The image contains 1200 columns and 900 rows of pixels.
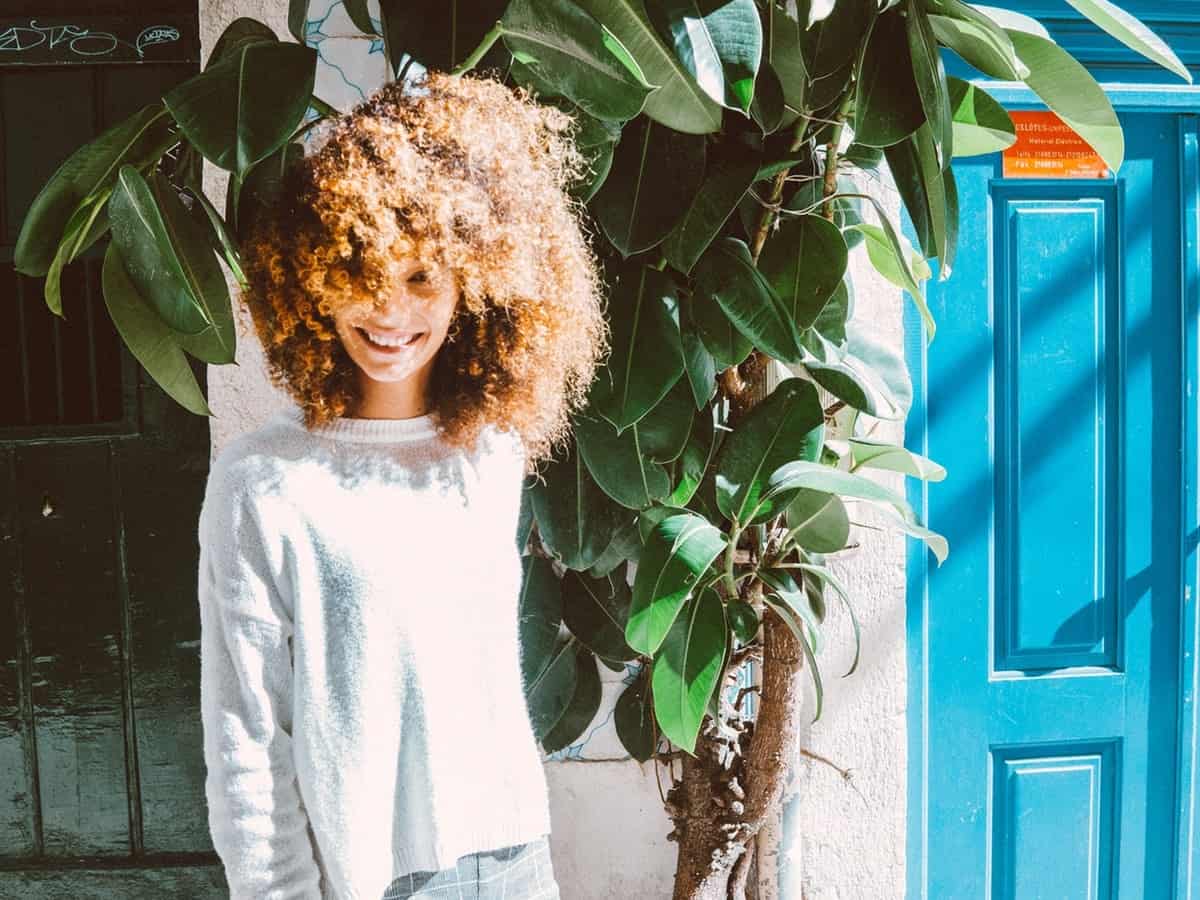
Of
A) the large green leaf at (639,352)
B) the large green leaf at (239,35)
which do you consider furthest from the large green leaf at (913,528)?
the large green leaf at (239,35)

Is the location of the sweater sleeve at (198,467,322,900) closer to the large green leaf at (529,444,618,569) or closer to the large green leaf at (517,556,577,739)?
the large green leaf at (529,444,618,569)

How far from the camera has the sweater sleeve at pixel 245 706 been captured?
3.64 feet

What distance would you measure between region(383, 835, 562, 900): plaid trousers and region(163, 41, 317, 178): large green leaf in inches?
32.6

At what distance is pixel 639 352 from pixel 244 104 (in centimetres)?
64

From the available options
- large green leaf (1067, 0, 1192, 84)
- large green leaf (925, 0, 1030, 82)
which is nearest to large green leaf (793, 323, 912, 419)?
large green leaf (925, 0, 1030, 82)

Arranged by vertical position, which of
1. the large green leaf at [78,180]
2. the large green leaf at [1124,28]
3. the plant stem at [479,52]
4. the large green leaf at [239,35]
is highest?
the large green leaf at [239,35]

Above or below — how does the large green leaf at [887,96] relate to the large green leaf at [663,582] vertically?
above

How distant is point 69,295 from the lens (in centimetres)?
238

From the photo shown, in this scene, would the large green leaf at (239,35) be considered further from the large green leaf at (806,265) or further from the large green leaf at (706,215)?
the large green leaf at (806,265)

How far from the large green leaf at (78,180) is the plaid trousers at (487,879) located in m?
0.92

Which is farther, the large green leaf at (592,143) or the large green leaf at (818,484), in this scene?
the large green leaf at (818,484)

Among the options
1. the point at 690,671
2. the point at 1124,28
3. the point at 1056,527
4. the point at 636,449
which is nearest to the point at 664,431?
the point at 636,449

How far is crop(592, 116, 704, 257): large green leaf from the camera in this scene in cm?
157

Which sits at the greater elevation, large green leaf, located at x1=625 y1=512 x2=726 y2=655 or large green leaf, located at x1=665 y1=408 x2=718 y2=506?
large green leaf, located at x1=665 y1=408 x2=718 y2=506
